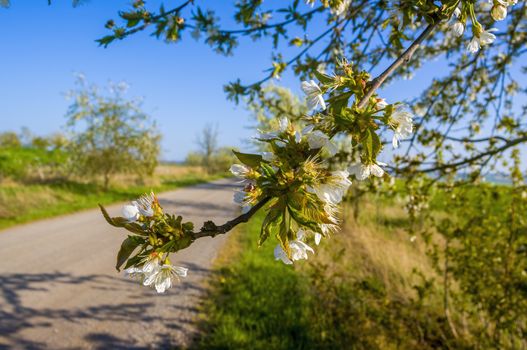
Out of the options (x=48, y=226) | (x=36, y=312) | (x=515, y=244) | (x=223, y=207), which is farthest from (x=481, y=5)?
(x=223, y=207)

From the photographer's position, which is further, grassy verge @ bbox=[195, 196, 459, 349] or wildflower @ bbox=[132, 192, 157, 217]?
grassy verge @ bbox=[195, 196, 459, 349]

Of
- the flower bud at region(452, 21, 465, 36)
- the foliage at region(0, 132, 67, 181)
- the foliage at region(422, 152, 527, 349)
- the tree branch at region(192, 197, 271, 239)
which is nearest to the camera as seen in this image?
the tree branch at region(192, 197, 271, 239)

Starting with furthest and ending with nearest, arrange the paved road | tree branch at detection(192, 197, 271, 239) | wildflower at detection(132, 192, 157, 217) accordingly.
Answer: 1. the paved road
2. wildflower at detection(132, 192, 157, 217)
3. tree branch at detection(192, 197, 271, 239)

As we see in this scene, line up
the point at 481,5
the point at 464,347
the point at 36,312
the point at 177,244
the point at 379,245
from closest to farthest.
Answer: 1. the point at 177,244
2. the point at 481,5
3. the point at 464,347
4. the point at 36,312
5. the point at 379,245

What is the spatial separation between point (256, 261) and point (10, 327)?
346cm

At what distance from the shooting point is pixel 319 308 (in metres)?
4.39

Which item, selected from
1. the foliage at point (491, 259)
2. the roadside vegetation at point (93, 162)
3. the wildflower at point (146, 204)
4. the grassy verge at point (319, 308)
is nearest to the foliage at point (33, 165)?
the roadside vegetation at point (93, 162)

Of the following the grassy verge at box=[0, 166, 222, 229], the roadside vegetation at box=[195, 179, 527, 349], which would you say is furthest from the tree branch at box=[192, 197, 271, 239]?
the grassy verge at box=[0, 166, 222, 229]

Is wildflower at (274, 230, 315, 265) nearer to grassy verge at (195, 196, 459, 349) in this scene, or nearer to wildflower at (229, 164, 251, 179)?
wildflower at (229, 164, 251, 179)

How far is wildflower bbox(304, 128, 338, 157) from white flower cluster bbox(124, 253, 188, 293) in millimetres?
485

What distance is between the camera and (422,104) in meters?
4.48

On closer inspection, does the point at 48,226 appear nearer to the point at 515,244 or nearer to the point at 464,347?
the point at 464,347

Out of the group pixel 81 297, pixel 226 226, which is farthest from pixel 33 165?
pixel 226 226

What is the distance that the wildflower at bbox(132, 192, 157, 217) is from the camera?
896 mm
